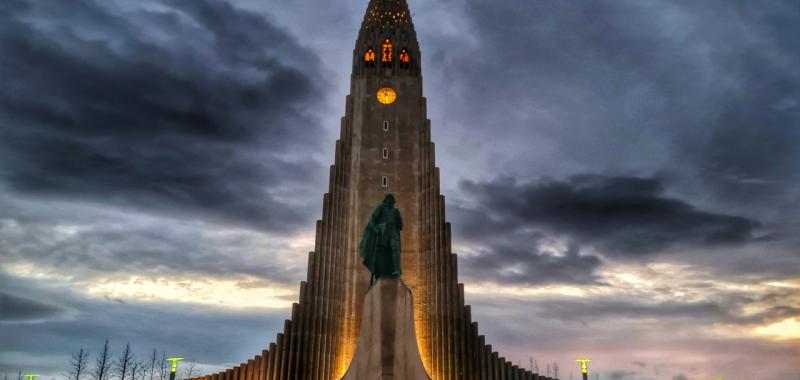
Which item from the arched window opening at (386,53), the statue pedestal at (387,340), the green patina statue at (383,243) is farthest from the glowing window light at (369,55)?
the statue pedestal at (387,340)

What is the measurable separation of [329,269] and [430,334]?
686 centimetres

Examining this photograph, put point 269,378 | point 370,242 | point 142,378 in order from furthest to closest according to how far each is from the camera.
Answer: point 142,378
point 269,378
point 370,242

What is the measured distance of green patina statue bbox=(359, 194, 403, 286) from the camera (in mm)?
19953

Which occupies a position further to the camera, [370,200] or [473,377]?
[370,200]

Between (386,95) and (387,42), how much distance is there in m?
4.33

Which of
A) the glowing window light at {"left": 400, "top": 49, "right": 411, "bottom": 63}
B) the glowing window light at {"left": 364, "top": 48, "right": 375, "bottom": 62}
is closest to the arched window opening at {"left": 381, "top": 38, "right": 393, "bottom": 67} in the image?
the glowing window light at {"left": 364, "top": 48, "right": 375, "bottom": 62}

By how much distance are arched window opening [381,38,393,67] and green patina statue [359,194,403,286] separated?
2009 cm

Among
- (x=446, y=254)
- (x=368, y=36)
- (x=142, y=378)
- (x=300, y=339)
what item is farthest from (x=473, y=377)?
(x=142, y=378)

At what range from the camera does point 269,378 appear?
97.8 feet

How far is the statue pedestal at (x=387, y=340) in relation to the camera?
18.2 m

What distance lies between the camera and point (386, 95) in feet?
122

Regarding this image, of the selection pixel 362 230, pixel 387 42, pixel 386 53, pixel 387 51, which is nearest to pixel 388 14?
pixel 387 42

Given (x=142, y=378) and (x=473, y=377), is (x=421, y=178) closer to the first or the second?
(x=473, y=377)

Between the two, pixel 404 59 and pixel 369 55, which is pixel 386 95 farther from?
pixel 369 55
